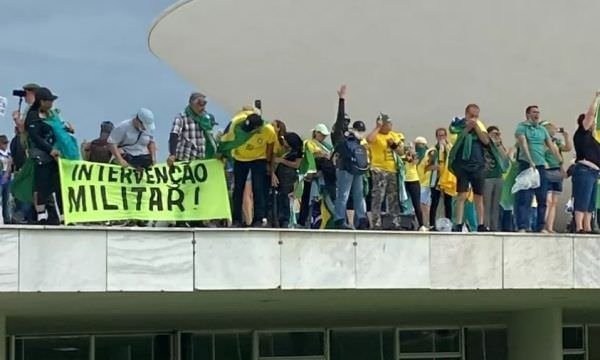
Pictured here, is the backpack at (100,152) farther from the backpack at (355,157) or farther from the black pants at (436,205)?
the black pants at (436,205)

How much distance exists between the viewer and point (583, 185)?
11164 millimetres

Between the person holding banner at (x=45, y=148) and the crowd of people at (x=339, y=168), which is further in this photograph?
the crowd of people at (x=339, y=168)

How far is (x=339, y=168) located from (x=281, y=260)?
134cm

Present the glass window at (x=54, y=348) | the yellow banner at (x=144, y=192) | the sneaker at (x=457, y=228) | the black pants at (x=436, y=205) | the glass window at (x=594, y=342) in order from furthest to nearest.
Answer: the glass window at (x=594, y=342), the glass window at (x=54, y=348), the black pants at (x=436, y=205), the sneaker at (x=457, y=228), the yellow banner at (x=144, y=192)

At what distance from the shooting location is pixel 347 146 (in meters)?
10.5

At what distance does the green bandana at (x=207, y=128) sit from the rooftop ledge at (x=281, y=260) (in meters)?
0.94

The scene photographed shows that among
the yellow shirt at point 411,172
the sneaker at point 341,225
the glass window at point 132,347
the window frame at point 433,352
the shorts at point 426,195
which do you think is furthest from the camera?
the window frame at point 433,352

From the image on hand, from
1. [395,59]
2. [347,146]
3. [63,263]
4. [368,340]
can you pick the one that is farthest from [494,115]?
[63,263]

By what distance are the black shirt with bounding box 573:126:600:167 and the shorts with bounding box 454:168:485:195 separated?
1.00m

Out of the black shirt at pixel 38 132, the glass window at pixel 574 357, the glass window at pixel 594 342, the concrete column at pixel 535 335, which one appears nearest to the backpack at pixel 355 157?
the black shirt at pixel 38 132

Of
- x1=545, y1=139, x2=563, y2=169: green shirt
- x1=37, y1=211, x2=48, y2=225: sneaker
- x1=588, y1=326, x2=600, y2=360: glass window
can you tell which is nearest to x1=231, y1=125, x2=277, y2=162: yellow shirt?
x1=37, y1=211, x2=48, y2=225: sneaker

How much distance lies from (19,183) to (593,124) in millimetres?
5554

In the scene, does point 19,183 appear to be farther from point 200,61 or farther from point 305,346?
point 200,61

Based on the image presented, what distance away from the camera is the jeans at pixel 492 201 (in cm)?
1102
